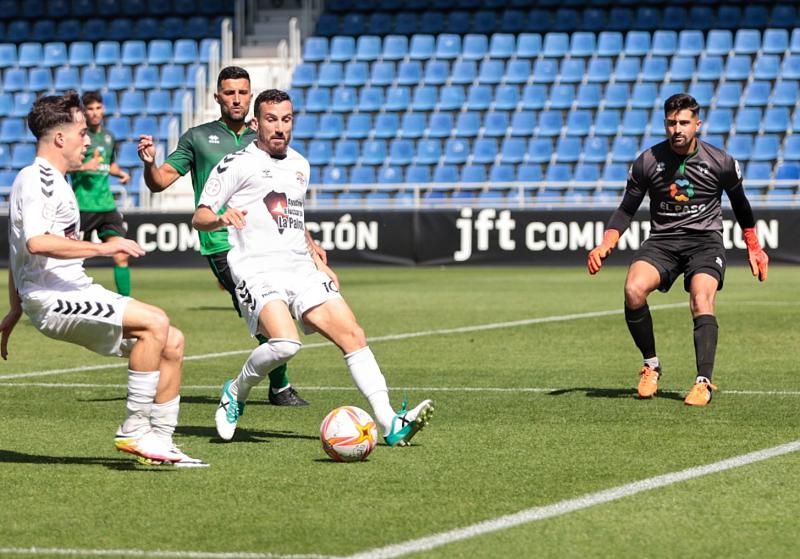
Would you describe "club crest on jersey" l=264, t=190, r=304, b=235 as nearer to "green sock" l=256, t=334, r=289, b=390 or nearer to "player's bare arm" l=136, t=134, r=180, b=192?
"player's bare arm" l=136, t=134, r=180, b=192

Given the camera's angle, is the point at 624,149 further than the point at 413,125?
No

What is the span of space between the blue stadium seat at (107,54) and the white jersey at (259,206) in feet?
88.5

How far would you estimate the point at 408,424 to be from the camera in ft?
24.9

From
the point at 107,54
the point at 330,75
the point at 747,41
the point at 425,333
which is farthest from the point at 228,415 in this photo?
the point at 107,54

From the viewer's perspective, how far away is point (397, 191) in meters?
29.6

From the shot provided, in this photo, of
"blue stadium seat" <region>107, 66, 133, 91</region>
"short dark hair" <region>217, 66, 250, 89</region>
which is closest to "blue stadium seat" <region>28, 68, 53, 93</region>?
"blue stadium seat" <region>107, 66, 133, 91</region>

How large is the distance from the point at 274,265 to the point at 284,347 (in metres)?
0.47

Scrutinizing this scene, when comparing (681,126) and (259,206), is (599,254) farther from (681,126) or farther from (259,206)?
(259,206)

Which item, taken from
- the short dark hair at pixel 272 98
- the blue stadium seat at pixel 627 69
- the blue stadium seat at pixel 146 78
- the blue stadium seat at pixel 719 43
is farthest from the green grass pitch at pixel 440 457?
the blue stadium seat at pixel 146 78

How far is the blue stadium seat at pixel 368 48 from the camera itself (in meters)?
32.7

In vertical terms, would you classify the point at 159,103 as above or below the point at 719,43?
below

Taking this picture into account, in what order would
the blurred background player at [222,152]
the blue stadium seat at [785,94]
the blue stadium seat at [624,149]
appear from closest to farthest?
the blurred background player at [222,152] → the blue stadium seat at [624,149] → the blue stadium seat at [785,94]

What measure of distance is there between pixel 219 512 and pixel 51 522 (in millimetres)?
624

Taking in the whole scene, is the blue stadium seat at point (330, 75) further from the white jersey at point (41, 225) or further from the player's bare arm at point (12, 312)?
the white jersey at point (41, 225)
